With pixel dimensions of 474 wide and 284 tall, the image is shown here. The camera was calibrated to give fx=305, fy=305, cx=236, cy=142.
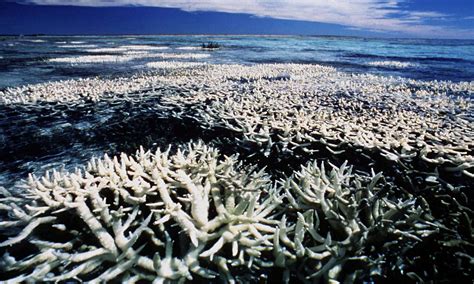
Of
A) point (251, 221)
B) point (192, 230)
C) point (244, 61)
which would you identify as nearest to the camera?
point (192, 230)

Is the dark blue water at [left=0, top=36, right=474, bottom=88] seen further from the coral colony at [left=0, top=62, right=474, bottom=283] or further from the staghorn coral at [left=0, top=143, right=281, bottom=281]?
the coral colony at [left=0, top=62, right=474, bottom=283]

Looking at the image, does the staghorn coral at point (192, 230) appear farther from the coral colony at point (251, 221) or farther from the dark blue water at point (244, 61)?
the dark blue water at point (244, 61)

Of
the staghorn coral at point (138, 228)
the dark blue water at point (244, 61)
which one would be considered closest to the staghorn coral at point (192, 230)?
the staghorn coral at point (138, 228)

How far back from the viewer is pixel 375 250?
2258 mm

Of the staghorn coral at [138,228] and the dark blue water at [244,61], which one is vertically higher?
the dark blue water at [244,61]

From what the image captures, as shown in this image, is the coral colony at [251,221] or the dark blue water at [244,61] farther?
the dark blue water at [244,61]

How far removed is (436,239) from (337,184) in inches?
33.7

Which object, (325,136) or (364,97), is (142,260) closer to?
(325,136)

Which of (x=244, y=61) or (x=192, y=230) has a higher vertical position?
(x=244, y=61)

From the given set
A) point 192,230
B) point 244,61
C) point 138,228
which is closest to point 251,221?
point 192,230

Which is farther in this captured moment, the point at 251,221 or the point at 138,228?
the point at 251,221

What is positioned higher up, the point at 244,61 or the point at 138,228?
the point at 244,61

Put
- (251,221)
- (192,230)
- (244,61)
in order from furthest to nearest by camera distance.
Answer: (244,61) → (251,221) → (192,230)

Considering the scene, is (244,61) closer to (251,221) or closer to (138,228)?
(251,221)
